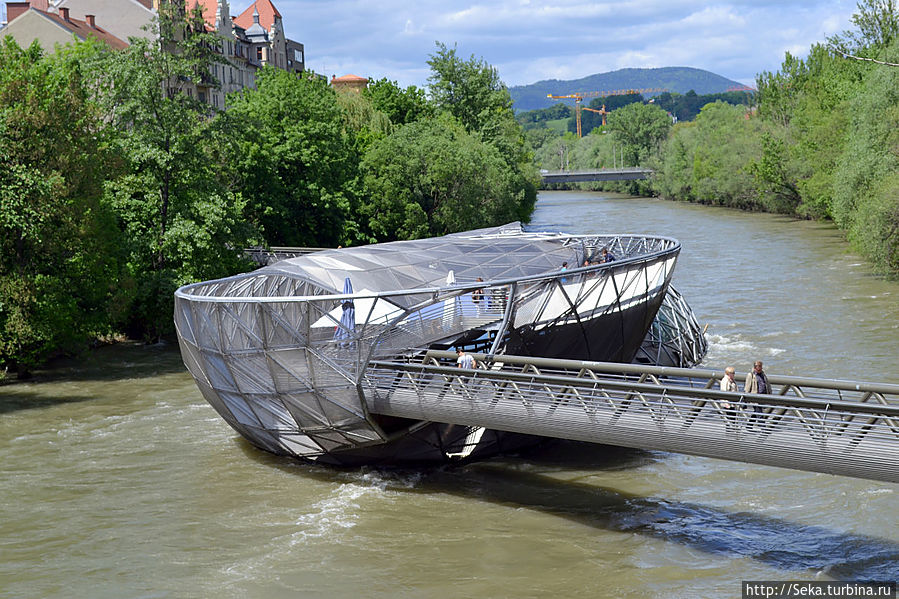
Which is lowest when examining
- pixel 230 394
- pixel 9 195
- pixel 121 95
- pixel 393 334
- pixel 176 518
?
pixel 176 518

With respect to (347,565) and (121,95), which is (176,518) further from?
(121,95)

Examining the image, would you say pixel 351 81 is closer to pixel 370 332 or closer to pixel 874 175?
pixel 874 175

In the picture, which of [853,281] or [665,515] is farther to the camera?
[853,281]

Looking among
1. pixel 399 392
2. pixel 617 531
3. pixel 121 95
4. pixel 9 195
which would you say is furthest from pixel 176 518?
pixel 121 95

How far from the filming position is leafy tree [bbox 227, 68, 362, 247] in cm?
4641

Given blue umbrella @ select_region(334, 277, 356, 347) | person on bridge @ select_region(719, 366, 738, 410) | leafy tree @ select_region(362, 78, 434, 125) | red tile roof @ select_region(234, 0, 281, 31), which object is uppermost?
red tile roof @ select_region(234, 0, 281, 31)

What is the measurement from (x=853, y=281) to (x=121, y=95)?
30.6 meters

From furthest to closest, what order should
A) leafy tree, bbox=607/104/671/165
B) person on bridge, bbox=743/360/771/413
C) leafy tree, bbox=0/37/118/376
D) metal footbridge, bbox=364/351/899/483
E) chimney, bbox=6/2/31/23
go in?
leafy tree, bbox=607/104/671/165 → chimney, bbox=6/2/31/23 → leafy tree, bbox=0/37/118/376 → person on bridge, bbox=743/360/771/413 → metal footbridge, bbox=364/351/899/483

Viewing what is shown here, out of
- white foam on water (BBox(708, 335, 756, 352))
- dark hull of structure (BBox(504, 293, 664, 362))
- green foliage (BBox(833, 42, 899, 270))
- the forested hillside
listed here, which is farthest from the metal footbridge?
green foliage (BBox(833, 42, 899, 270))

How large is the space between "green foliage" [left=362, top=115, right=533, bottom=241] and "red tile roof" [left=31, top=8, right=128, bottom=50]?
675 inches

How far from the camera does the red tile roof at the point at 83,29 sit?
58.4 metres

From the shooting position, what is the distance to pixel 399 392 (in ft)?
60.6

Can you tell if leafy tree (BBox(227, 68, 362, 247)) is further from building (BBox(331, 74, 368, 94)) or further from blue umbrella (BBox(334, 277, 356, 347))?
building (BBox(331, 74, 368, 94))

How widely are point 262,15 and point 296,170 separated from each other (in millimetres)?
60256
